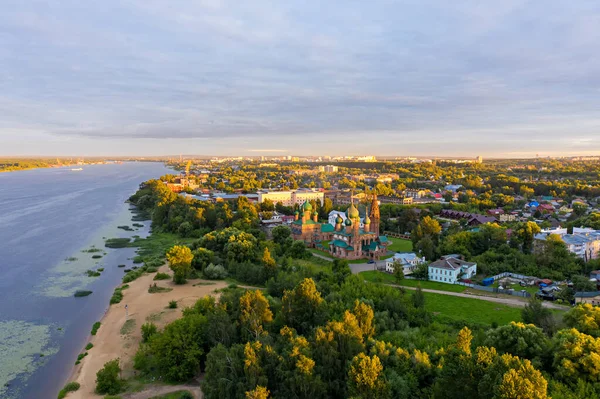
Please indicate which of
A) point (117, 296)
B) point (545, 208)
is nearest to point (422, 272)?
point (117, 296)

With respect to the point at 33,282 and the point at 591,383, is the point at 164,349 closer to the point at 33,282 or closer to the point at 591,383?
the point at 591,383

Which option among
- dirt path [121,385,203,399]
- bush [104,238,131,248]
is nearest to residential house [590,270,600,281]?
dirt path [121,385,203,399]

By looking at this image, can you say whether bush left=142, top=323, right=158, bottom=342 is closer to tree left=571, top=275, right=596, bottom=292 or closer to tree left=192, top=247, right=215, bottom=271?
tree left=192, top=247, right=215, bottom=271

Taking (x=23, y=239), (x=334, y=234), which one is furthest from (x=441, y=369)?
(x=23, y=239)

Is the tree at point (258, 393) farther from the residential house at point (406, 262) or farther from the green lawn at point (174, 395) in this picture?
the residential house at point (406, 262)

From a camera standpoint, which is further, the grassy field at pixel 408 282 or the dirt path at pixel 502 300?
the grassy field at pixel 408 282

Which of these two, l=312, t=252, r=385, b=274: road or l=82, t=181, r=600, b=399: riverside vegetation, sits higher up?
l=82, t=181, r=600, b=399: riverside vegetation

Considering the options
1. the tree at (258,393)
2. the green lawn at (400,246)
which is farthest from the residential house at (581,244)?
the tree at (258,393)
